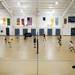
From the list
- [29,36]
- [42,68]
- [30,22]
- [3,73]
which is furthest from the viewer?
[30,22]

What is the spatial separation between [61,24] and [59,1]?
1338 centimetres

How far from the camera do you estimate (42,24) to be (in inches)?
1636

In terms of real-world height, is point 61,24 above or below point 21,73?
above

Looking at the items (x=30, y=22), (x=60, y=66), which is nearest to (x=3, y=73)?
(x=60, y=66)

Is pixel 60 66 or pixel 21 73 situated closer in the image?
pixel 21 73

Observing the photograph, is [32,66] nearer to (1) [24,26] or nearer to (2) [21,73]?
(2) [21,73]

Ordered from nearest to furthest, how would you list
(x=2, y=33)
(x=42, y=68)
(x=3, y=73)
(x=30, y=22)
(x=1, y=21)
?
(x=3, y=73) → (x=42, y=68) → (x=1, y=21) → (x=2, y=33) → (x=30, y=22)

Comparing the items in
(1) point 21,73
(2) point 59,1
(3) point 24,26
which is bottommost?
(1) point 21,73

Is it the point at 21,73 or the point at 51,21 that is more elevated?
the point at 51,21

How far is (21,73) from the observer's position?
24.2 feet

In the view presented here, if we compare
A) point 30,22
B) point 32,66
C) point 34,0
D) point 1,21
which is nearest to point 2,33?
point 1,21

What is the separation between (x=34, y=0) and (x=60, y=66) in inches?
799

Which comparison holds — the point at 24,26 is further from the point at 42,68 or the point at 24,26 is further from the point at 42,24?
the point at 42,68

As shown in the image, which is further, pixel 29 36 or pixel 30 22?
pixel 30 22
